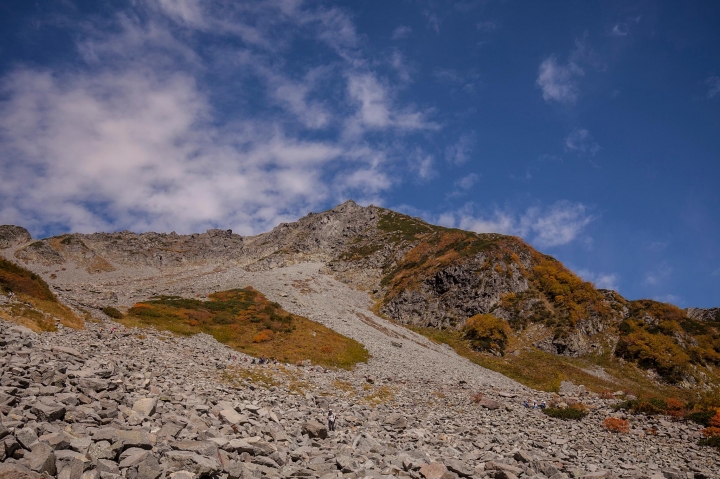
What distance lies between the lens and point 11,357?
14.5 meters

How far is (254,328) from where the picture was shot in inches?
1902

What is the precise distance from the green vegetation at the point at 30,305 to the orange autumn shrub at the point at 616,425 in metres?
37.8

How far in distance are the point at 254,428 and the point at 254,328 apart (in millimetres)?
34594

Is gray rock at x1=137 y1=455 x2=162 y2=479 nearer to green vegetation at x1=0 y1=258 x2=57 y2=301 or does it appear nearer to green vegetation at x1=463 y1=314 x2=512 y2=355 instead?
green vegetation at x1=0 y1=258 x2=57 y2=301

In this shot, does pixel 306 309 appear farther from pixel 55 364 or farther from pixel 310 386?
pixel 55 364

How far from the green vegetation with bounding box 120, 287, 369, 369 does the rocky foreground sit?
9404 millimetres

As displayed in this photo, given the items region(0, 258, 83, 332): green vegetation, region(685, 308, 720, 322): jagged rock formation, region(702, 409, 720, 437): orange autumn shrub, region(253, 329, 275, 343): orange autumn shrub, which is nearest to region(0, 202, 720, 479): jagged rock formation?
region(702, 409, 720, 437): orange autumn shrub

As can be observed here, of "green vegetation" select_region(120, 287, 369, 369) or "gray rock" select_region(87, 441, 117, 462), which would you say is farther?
"green vegetation" select_region(120, 287, 369, 369)

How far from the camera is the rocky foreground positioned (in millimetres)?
9742

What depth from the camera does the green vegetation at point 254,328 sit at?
40.6 m

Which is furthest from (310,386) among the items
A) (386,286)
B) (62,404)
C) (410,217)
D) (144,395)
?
(410,217)

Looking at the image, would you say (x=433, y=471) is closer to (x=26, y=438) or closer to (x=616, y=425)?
(x=26, y=438)

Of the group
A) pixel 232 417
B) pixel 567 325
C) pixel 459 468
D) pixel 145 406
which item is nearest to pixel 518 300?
pixel 567 325

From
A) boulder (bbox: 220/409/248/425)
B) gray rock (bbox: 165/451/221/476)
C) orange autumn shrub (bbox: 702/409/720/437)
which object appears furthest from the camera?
orange autumn shrub (bbox: 702/409/720/437)
